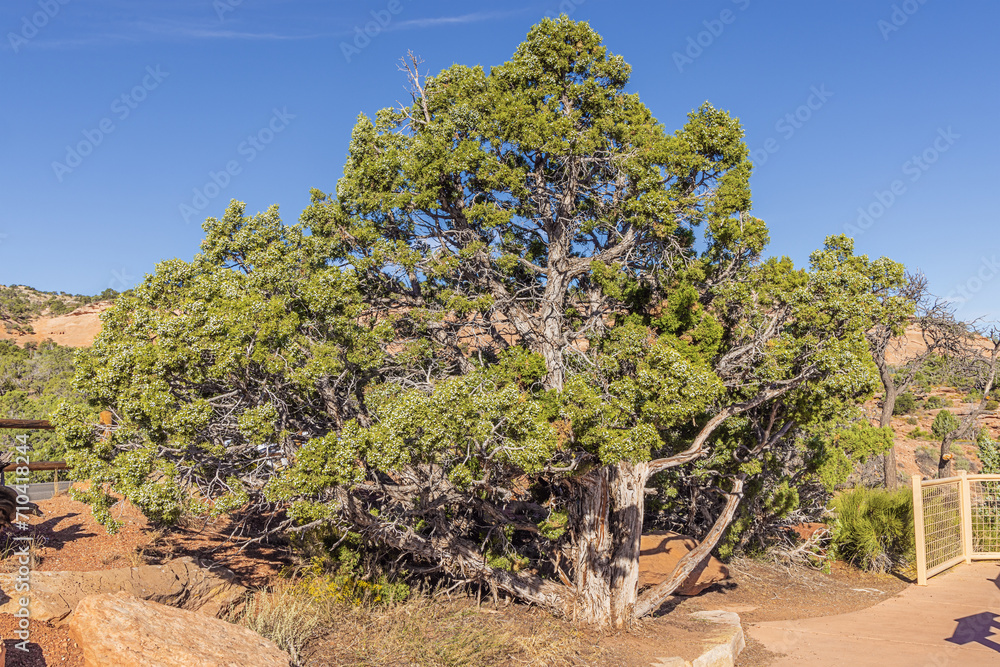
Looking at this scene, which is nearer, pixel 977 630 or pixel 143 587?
pixel 143 587

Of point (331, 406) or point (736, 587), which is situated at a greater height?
point (331, 406)

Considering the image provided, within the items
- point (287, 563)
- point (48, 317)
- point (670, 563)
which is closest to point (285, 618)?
point (287, 563)

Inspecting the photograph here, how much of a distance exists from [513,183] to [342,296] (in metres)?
2.64

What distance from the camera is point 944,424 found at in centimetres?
2453

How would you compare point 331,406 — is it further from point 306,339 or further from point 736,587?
point 736,587

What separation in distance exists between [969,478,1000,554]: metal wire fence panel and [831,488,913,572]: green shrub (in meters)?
1.15

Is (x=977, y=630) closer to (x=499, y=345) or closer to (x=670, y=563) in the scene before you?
(x=670, y=563)

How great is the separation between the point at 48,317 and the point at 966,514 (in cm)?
5296

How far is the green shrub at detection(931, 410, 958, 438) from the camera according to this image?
75.1 ft

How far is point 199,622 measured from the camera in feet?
17.0

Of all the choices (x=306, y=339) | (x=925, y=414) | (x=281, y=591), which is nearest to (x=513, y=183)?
(x=306, y=339)

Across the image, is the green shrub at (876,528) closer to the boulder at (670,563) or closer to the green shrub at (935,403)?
the boulder at (670,563)

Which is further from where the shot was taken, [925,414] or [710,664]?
[925,414]

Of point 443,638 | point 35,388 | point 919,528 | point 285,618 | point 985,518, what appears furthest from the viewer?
point 35,388
